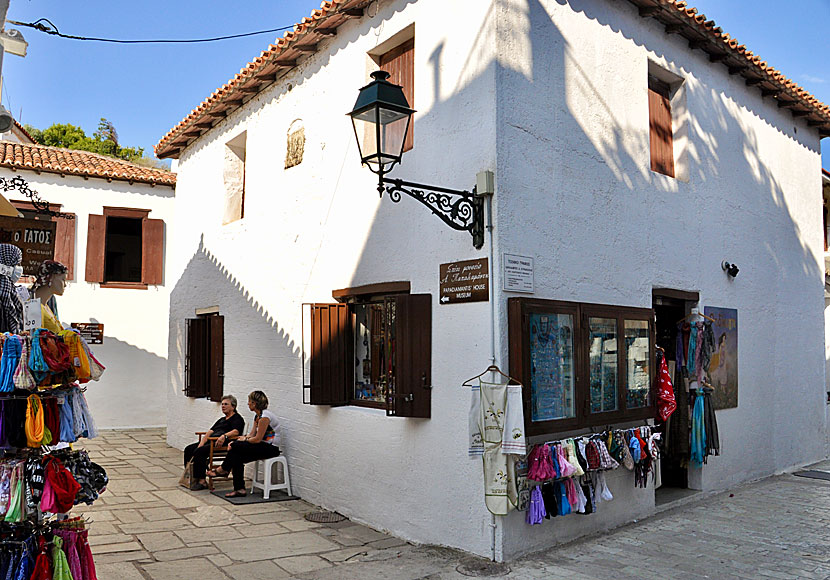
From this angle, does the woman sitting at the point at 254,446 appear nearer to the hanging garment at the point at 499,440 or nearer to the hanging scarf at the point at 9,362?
the hanging garment at the point at 499,440

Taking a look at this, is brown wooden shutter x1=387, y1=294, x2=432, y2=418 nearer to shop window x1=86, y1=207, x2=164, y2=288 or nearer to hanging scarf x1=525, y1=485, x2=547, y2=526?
hanging scarf x1=525, y1=485, x2=547, y2=526

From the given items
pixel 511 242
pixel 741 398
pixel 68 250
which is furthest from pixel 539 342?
pixel 68 250

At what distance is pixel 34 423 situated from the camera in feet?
13.3

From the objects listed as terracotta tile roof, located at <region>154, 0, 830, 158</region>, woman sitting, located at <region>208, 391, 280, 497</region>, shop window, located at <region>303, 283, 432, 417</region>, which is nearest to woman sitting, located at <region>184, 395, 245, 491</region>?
woman sitting, located at <region>208, 391, 280, 497</region>

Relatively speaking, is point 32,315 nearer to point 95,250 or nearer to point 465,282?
point 465,282

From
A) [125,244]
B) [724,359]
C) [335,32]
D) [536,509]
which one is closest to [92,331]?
[125,244]

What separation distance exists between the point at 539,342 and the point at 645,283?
1.95 metres

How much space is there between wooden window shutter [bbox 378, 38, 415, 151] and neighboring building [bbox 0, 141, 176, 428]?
29.4 ft

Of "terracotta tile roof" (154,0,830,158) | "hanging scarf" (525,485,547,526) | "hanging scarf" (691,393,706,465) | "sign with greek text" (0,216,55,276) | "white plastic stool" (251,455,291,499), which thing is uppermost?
"terracotta tile roof" (154,0,830,158)

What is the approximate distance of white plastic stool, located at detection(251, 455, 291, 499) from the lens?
8008mm

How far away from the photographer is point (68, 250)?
1389 cm

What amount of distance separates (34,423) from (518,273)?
3613 mm

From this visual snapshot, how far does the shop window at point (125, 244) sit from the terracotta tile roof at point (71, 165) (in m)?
0.71

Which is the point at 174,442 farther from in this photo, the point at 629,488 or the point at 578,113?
the point at 578,113
